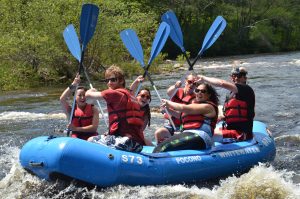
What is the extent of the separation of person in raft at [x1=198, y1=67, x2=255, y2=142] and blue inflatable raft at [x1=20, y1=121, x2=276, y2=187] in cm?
61

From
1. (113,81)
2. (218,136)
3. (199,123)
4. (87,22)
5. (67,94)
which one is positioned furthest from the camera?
(87,22)

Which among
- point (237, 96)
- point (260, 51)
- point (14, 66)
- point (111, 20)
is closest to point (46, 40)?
point (14, 66)

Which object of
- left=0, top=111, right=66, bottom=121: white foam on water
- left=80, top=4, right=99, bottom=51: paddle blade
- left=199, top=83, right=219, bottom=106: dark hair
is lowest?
left=0, top=111, right=66, bottom=121: white foam on water

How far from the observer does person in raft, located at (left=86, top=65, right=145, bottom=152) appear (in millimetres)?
5246

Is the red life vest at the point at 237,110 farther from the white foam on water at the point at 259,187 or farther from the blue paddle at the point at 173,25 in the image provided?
the blue paddle at the point at 173,25

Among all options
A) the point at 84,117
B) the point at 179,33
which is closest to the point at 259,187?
the point at 84,117

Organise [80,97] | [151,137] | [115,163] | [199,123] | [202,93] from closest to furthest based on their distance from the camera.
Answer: [115,163], [202,93], [199,123], [80,97], [151,137]

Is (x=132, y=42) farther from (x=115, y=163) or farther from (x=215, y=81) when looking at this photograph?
(x=115, y=163)

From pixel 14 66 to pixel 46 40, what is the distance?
4.66 ft

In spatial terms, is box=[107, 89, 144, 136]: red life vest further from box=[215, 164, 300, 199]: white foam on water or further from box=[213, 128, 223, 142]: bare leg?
box=[213, 128, 223, 142]: bare leg

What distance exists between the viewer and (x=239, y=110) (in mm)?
6383

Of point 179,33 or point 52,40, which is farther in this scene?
point 52,40

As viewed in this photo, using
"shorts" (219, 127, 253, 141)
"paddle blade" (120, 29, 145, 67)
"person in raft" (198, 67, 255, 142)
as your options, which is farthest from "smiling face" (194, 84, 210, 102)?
"paddle blade" (120, 29, 145, 67)

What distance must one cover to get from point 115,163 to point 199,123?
1107mm
